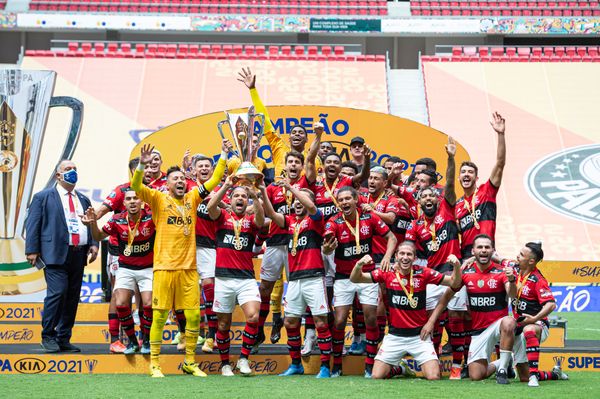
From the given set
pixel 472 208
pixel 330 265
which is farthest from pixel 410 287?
pixel 330 265

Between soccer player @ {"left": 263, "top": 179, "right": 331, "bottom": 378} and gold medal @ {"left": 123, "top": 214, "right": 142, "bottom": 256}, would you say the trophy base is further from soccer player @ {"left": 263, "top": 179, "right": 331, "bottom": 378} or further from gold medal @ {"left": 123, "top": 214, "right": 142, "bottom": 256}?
soccer player @ {"left": 263, "top": 179, "right": 331, "bottom": 378}

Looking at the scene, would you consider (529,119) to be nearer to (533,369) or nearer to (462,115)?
(462,115)

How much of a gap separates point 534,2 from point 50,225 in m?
23.0

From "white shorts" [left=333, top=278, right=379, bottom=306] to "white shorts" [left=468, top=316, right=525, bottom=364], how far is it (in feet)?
3.03

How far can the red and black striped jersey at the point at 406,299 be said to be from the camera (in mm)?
7762

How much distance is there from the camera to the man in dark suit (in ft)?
28.3

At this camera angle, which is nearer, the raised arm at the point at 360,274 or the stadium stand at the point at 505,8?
the raised arm at the point at 360,274

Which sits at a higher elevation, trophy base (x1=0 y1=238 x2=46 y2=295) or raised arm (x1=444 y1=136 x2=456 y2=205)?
raised arm (x1=444 y1=136 x2=456 y2=205)

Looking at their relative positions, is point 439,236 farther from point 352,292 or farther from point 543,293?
point 543,293

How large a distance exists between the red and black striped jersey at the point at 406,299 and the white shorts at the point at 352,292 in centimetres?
13

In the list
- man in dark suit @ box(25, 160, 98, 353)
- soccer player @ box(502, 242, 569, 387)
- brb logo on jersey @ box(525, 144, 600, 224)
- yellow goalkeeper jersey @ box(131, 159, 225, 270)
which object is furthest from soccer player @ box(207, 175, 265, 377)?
brb logo on jersey @ box(525, 144, 600, 224)

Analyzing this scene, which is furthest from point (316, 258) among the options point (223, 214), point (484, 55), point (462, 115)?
point (484, 55)

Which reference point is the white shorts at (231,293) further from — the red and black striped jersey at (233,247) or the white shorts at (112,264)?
the white shorts at (112,264)

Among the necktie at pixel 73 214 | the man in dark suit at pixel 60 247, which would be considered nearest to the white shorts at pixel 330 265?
the man in dark suit at pixel 60 247
